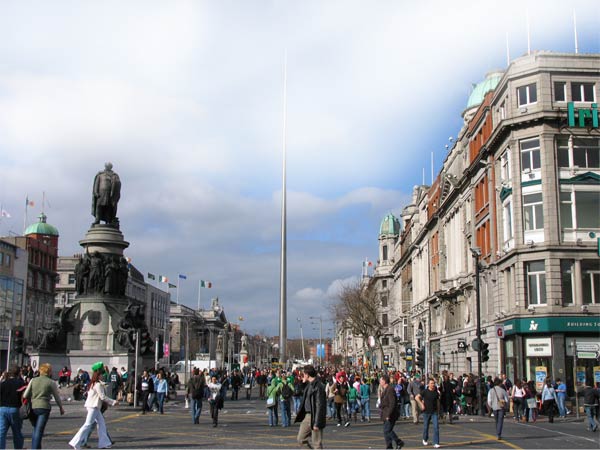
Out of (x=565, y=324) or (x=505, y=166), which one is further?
(x=505, y=166)

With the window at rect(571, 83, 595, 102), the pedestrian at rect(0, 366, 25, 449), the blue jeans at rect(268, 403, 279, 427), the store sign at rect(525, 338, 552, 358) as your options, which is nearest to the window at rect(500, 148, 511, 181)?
the window at rect(571, 83, 595, 102)

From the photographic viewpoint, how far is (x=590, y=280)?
39.0 m

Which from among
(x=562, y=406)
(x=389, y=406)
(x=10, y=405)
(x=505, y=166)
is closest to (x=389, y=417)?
(x=389, y=406)

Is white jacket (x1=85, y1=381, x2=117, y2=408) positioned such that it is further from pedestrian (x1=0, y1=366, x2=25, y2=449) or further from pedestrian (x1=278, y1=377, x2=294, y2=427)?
pedestrian (x1=278, y1=377, x2=294, y2=427)

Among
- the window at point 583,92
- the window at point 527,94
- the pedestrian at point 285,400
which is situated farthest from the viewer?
the window at point 527,94

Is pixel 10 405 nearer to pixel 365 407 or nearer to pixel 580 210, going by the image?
pixel 365 407

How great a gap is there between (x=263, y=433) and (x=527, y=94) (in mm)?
27457

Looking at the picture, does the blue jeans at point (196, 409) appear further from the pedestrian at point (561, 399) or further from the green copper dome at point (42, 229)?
the green copper dome at point (42, 229)

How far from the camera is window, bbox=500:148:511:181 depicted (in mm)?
42812

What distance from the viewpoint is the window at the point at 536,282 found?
3953 cm

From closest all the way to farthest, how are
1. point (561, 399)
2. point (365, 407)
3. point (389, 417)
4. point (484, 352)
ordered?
point (389, 417)
point (365, 407)
point (561, 399)
point (484, 352)

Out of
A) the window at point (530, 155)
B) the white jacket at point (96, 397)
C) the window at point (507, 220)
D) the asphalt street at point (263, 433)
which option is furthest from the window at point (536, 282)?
the white jacket at point (96, 397)

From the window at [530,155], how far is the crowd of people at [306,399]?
40.1ft

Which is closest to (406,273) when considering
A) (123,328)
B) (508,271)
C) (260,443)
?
(508,271)
